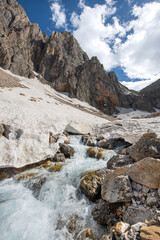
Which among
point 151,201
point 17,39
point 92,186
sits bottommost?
point 92,186

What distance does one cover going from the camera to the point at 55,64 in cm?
6556

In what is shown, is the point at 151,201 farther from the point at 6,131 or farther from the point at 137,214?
the point at 6,131

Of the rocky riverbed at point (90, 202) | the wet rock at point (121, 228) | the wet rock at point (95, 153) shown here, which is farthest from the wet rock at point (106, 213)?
the wet rock at point (95, 153)

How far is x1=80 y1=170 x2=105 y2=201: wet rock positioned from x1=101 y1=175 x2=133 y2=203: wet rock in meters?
0.62

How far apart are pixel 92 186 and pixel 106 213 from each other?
4.38 feet

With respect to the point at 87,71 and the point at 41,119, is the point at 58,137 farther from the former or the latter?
the point at 87,71

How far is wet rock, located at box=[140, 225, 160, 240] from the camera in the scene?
264 cm

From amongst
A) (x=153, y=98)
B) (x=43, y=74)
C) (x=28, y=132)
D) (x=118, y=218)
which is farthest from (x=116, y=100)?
(x=118, y=218)

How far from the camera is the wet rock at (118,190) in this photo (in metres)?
4.18

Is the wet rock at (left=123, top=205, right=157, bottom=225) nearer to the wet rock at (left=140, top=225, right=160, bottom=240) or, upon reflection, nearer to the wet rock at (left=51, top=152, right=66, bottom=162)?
the wet rock at (left=140, top=225, right=160, bottom=240)

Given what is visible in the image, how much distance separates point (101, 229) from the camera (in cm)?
409

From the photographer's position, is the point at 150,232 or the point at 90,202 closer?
the point at 150,232

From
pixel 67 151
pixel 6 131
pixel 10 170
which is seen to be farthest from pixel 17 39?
pixel 10 170

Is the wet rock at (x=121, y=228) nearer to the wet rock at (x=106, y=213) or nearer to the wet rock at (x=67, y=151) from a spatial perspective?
the wet rock at (x=106, y=213)
